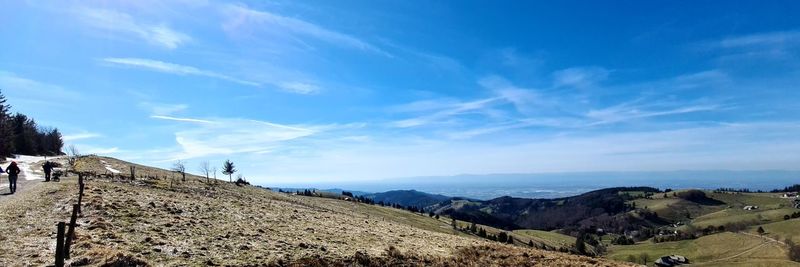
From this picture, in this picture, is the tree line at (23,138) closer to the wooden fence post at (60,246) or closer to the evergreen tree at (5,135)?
the evergreen tree at (5,135)

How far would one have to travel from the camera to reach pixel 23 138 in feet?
390

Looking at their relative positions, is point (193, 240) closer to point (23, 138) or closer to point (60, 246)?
point (60, 246)

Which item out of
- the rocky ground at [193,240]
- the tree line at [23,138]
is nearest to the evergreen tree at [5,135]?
the tree line at [23,138]

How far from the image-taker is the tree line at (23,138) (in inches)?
3660

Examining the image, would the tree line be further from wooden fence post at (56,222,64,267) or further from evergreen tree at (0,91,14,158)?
wooden fence post at (56,222,64,267)

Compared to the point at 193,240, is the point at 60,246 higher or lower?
higher

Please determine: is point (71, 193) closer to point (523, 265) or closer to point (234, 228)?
point (234, 228)

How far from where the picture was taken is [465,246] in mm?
38875

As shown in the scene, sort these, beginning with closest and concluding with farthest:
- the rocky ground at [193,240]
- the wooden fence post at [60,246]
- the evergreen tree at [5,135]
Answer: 1. the wooden fence post at [60,246]
2. the rocky ground at [193,240]
3. the evergreen tree at [5,135]

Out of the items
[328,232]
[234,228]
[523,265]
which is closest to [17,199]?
[234,228]

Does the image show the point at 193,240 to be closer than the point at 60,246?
No

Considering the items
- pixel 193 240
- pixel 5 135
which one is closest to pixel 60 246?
pixel 193 240

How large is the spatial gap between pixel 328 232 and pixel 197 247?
13461 mm

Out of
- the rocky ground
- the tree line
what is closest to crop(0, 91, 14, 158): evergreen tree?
the tree line
